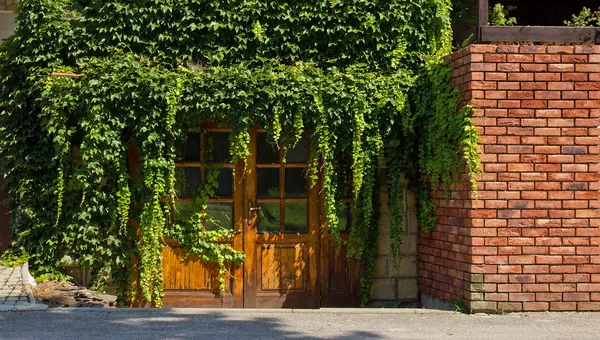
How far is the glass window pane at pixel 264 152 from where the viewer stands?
32.3ft

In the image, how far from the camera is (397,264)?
977 cm

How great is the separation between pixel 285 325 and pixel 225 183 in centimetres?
313

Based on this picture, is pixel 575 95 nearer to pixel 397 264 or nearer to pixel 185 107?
pixel 397 264

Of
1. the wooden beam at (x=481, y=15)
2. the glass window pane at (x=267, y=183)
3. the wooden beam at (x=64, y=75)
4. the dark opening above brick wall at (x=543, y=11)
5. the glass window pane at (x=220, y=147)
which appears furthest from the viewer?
the dark opening above brick wall at (x=543, y=11)

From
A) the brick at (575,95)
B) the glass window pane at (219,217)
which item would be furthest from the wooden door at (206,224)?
the brick at (575,95)

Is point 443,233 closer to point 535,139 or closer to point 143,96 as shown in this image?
point 535,139

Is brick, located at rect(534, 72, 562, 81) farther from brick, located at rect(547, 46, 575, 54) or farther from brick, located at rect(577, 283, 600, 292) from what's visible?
brick, located at rect(577, 283, 600, 292)

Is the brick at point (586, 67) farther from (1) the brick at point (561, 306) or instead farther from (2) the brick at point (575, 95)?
(1) the brick at point (561, 306)

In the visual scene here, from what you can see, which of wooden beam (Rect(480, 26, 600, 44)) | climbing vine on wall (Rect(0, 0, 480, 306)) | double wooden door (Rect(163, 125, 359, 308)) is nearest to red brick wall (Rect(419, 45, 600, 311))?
wooden beam (Rect(480, 26, 600, 44))

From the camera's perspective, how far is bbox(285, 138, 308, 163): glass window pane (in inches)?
388

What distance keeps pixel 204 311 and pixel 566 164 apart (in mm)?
3761

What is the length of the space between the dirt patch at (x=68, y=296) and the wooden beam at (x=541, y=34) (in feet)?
16.5

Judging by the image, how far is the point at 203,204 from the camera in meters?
9.65

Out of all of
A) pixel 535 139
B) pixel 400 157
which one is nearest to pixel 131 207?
pixel 400 157
